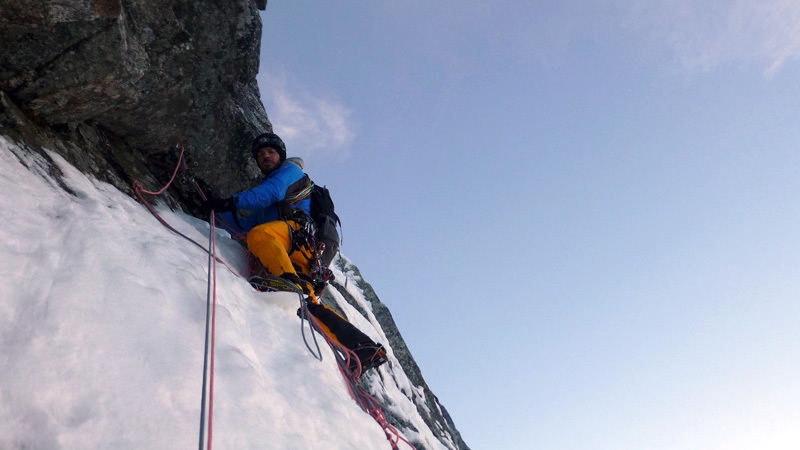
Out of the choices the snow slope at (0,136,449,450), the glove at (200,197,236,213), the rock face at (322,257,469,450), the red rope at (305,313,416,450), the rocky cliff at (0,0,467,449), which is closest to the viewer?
the snow slope at (0,136,449,450)

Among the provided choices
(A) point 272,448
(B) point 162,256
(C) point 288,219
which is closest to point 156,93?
(C) point 288,219

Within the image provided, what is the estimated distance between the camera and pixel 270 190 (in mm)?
5090

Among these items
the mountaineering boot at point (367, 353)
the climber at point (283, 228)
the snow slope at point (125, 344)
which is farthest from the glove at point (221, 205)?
the mountaineering boot at point (367, 353)

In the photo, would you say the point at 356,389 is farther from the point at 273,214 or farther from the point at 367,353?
the point at 273,214

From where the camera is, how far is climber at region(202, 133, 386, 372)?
14.4ft

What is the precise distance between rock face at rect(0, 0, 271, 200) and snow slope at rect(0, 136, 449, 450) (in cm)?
60

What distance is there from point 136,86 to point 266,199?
4.49 ft

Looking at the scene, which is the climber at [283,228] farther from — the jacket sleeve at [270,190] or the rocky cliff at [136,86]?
the rocky cliff at [136,86]

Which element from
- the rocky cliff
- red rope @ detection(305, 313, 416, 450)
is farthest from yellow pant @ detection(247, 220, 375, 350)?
the rocky cliff

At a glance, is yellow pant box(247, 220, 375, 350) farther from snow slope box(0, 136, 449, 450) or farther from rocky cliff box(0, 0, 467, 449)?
rocky cliff box(0, 0, 467, 449)

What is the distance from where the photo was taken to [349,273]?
10617 millimetres

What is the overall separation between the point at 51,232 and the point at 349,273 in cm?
809

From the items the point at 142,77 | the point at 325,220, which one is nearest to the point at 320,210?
the point at 325,220

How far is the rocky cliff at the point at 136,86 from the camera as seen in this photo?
354 centimetres
